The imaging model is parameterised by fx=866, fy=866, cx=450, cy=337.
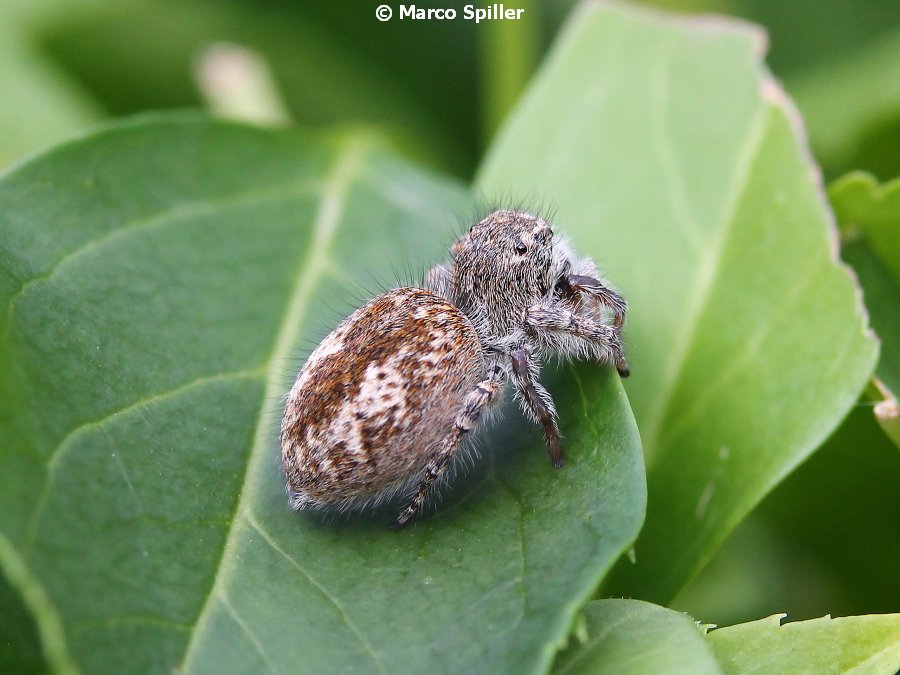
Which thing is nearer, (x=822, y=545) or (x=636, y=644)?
(x=636, y=644)

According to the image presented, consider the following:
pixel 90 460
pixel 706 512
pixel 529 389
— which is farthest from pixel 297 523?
pixel 706 512

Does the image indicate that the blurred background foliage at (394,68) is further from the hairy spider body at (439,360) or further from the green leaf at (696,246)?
the hairy spider body at (439,360)

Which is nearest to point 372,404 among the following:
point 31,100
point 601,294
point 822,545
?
point 601,294

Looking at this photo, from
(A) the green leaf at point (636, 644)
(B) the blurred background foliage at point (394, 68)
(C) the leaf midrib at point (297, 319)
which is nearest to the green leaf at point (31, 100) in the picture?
(B) the blurred background foliage at point (394, 68)

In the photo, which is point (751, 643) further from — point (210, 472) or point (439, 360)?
point (210, 472)

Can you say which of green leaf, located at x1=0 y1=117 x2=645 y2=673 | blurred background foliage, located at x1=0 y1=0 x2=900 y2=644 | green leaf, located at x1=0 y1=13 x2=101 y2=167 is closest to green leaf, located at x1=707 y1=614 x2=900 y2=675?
green leaf, located at x1=0 y1=117 x2=645 y2=673
